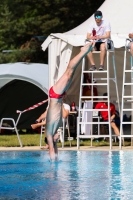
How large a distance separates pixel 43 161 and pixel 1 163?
75 centimetres

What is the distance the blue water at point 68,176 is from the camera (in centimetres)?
792

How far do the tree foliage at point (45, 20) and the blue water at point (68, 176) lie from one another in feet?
85.3

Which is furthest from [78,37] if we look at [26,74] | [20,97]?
[20,97]

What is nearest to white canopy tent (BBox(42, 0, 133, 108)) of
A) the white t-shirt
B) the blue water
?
the white t-shirt

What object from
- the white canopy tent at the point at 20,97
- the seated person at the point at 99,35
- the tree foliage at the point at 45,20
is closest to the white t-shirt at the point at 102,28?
the seated person at the point at 99,35

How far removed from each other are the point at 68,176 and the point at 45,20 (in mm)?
31465

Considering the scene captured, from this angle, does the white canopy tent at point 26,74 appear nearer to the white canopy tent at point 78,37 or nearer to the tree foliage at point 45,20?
the white canopy tent at point 78,37

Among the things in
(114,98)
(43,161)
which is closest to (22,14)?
(114,98)

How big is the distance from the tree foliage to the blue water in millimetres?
25985

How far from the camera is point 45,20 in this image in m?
40.7

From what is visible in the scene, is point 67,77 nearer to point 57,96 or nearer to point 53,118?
point 57,96

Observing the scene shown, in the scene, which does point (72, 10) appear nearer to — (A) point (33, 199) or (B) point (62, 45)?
(B) point (62, 45)

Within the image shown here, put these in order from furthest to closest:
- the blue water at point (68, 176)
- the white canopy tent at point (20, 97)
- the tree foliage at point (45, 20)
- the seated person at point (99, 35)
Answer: the tree foliage at point (45, 20)
the white canopy tent at point (20, 97)
the seated person at point (99, 35)
the blue water at point (68, 176)

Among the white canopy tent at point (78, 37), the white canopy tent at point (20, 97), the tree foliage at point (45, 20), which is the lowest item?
the white canopy tent at point (20, 97)
